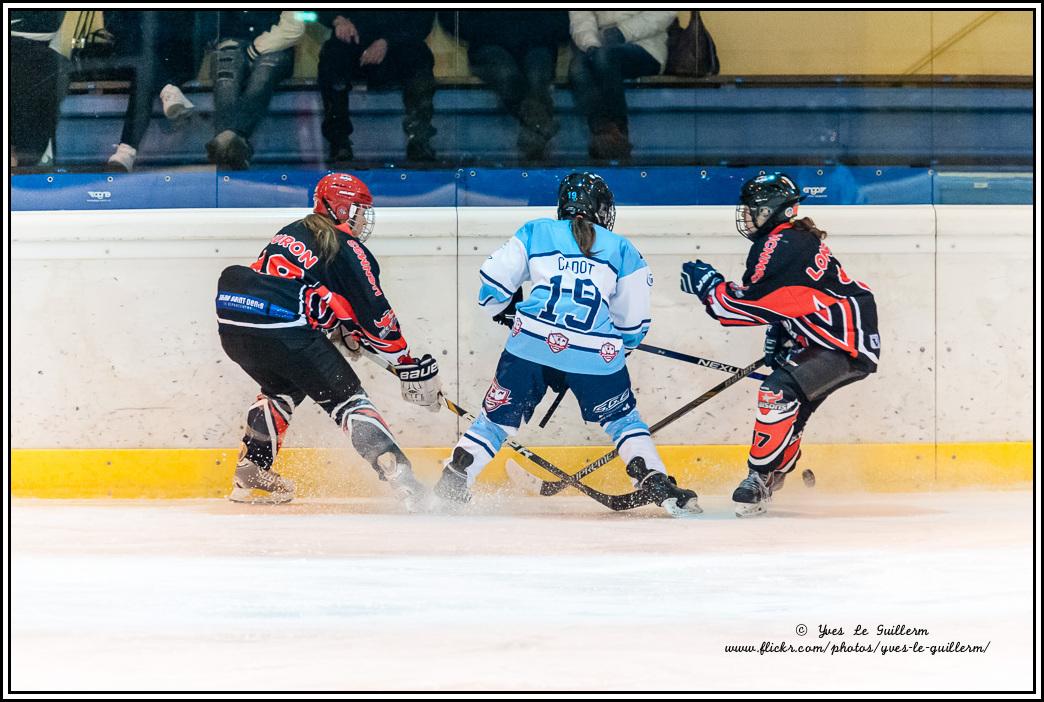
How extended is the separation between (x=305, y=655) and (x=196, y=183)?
3.03m

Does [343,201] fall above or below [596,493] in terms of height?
above

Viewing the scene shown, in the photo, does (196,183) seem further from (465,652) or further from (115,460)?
(465,652)

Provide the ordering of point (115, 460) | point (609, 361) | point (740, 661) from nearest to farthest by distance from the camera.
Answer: point (740, 661)
point (609, 361)
point (115, 460)

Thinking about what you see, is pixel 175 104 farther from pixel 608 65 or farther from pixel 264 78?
pixel 608 65

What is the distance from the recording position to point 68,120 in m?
4.67

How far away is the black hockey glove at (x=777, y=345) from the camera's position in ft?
13.1

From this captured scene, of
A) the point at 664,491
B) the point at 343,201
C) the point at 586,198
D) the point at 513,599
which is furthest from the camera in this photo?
the point at 343,201

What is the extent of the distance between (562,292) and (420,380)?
0.61m

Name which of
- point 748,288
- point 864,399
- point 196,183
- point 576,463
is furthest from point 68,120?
point 864,399

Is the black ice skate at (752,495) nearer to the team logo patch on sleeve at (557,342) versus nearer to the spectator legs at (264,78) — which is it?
the team logo patch on sleeve at (557,342)

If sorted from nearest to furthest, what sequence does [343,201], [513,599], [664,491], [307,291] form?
[513,599], [664,491], [307,291], [343,201]

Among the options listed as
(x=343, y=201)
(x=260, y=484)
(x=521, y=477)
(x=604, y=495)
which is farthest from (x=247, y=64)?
(x=604, y=495)

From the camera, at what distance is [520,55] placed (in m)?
4.70

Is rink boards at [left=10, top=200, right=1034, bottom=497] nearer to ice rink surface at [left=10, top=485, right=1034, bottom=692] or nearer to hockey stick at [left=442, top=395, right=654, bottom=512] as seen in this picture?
hockey stick at [left=442, top=395, right=654, bottom=512]
